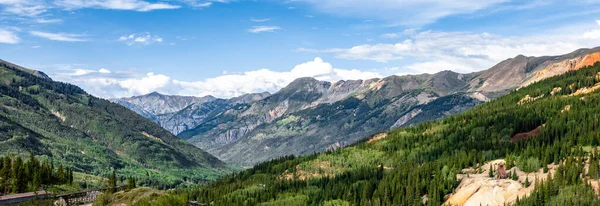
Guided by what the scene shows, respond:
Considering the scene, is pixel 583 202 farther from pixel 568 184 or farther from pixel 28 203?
→ pixel 28 203

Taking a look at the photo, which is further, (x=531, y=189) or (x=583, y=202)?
(x=531, y=189)

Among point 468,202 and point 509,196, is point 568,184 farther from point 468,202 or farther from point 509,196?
point 468,202

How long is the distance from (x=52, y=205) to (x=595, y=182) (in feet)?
602

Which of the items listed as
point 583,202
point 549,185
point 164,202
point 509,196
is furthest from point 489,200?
point 164,202

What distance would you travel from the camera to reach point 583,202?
16462 cm

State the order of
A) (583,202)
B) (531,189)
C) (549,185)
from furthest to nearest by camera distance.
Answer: (531,189) < (549,185) < (583,202)

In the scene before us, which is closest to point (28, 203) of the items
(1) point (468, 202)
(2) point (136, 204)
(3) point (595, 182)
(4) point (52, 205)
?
(4) point (52, 205)

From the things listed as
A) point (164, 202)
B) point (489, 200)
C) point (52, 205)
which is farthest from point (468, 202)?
point (52, 205)

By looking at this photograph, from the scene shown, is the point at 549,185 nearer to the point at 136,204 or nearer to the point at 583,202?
the point at 583,202

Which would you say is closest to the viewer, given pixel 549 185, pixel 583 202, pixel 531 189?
pixel 583 202

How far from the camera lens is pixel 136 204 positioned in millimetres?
191750

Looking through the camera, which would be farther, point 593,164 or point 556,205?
point 593,164

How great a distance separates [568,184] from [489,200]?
2568cm

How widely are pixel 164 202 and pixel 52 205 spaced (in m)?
41.6
